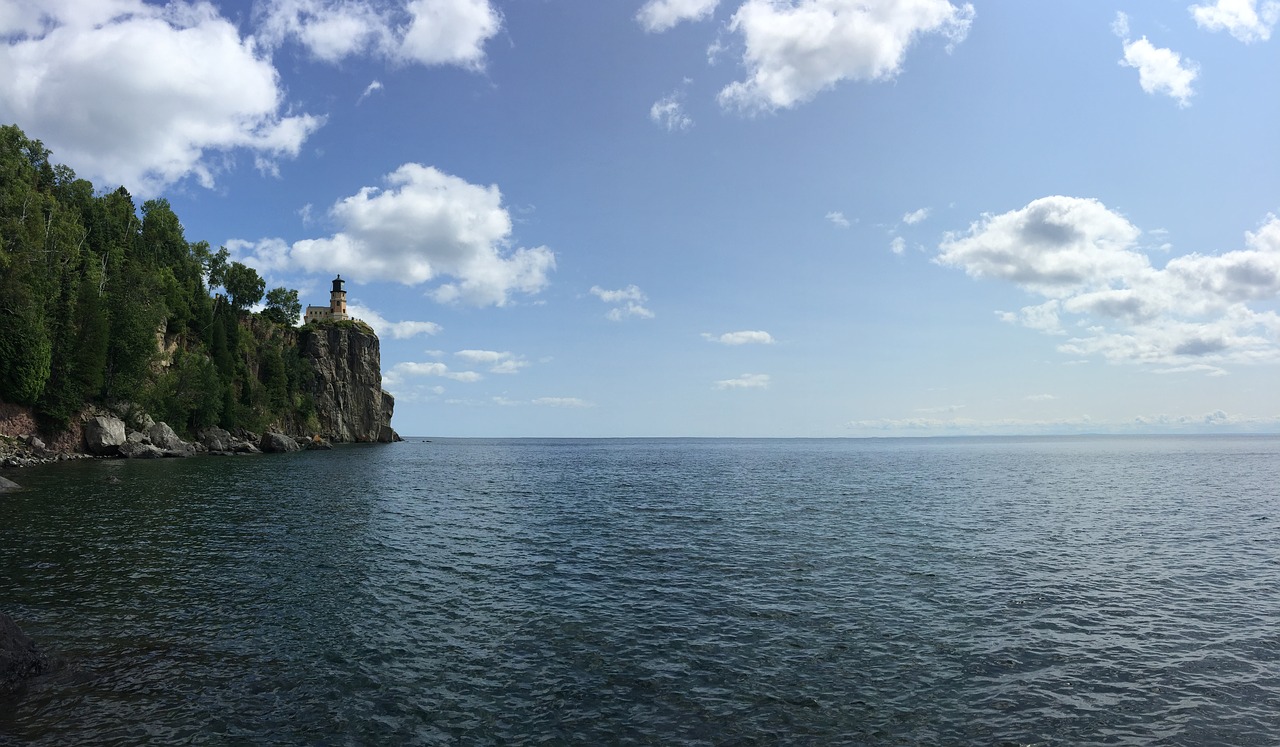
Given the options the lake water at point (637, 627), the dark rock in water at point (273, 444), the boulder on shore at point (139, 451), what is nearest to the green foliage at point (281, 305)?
the dark rock in water at point (273, 444)

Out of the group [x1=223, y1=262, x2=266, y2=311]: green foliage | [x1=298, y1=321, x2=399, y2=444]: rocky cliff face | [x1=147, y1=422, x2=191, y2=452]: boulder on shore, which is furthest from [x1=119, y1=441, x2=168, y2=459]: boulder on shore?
[x1=298, y1=321, x2=399, y2=444]: rocky cliff face

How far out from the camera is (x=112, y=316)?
309 feet

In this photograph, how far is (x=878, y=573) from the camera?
3008 centimetres

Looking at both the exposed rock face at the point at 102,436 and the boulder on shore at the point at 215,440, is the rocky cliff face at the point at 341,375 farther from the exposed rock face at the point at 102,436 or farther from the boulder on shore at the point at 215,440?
the exposed rock face at the point at 102,436

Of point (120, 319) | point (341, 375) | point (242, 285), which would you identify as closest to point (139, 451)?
point (120, 319)

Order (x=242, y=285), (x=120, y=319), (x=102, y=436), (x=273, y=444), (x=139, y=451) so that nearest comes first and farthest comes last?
A: (x=102, y=436) → (x=139, y=451) → (x=120, y=319) → (x=273, y=444) → (x=242, y=285)

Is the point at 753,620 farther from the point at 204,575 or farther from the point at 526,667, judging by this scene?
the point at 204,575

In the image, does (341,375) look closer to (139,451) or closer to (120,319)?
(120,319)

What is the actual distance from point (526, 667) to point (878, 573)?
60.4 feet

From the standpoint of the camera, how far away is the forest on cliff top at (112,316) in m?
78.0

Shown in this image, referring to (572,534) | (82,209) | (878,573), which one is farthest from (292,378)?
(878,573)

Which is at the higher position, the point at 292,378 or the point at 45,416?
the point at 292,378

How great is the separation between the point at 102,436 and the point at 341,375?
102 metres

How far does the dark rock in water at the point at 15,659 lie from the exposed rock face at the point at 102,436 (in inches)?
3457
